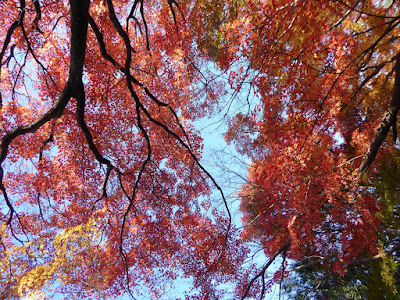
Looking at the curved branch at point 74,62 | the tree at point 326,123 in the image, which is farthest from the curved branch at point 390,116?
the curved branch at point 74,62

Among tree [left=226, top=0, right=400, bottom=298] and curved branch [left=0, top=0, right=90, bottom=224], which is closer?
curved branch [left=0, top=0, right=90, bottom=224]

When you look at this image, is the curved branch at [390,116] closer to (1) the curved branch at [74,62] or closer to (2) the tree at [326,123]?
(2) the tree at [326,123]

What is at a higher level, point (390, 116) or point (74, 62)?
point (74, 62)

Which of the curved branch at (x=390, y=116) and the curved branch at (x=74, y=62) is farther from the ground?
the curved branch at (x=74, y=62)

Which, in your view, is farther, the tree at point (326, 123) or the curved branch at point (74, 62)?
the tree at point (326, 123)

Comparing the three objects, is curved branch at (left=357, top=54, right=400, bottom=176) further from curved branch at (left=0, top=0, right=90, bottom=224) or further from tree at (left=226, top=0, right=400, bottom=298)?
curved branch at (left=0, top=0, right=90, bottom=224)

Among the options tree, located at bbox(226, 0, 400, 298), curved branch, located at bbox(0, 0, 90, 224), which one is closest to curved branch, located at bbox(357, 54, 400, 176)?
tree, located at bbox(226, 0, 400, 298)

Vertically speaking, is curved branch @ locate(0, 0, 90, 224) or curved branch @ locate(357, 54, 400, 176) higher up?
curved branch @ locate(0, 0, 90, 224)

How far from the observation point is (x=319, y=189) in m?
6.13

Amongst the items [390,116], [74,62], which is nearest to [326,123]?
[390,116]

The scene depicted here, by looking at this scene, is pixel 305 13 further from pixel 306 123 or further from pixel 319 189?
pixel 319 189

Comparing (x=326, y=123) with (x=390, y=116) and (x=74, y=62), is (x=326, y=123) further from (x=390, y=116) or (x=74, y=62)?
(x=74, y=62)

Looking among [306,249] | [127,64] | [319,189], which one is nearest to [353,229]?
[319,189]

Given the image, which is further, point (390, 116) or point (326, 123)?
point (326, 123)
